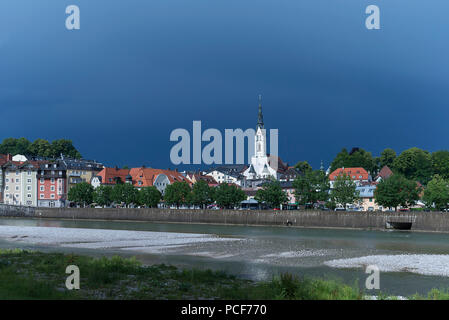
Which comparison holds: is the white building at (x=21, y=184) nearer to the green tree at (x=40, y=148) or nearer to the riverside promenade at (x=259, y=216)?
the riverside promenade at (x=259, y=216)

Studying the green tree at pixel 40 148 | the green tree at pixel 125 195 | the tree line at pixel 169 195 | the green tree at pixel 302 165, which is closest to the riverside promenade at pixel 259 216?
the green tree at pixel 125 195

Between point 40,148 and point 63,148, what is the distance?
8252 millimetres

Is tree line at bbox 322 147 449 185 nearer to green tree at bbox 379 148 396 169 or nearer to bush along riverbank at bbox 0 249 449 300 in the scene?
green tree at bbox 379 148 396 169

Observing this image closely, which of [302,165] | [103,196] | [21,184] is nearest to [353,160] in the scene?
[302,165]

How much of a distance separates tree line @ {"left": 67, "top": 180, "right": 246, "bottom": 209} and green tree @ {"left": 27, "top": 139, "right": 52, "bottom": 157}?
72603mm

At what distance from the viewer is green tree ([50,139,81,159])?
616 feet

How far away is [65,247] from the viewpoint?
145 feet

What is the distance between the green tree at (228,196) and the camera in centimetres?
10356

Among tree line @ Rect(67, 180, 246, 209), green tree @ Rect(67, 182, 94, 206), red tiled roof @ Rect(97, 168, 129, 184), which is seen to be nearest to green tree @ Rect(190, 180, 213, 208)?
tree line @ Rect(67, 180, 246, 209)

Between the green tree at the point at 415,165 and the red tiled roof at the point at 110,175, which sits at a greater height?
the green tree at the point at 415,165

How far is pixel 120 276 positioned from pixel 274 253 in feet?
66.0

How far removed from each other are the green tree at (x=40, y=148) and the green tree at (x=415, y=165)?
123541mm

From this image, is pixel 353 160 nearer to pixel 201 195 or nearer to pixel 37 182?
pixel 201 195

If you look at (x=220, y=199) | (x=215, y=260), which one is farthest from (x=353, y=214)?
(x=215, y=260)
